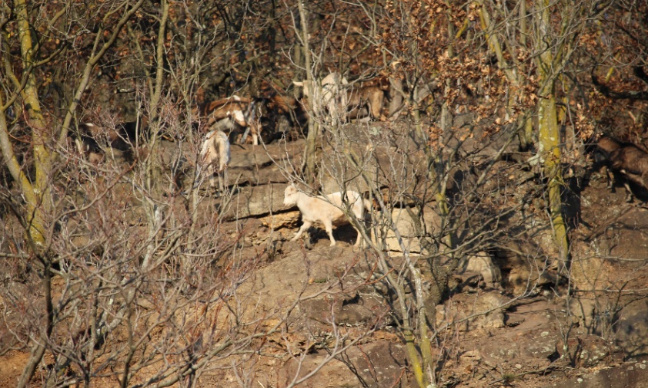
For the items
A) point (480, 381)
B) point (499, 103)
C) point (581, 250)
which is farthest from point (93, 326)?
point (581, 250)

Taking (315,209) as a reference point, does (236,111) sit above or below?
above

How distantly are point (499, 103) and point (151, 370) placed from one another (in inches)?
287

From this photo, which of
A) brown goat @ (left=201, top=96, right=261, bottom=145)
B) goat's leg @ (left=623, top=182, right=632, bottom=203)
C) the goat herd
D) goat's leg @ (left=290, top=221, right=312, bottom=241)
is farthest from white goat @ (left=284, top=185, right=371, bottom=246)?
goat's leg @ (left=623, top=182, right=632, bottom=203)

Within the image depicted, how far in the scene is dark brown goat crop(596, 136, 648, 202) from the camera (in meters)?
17.8

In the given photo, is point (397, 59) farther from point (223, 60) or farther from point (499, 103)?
point (223, 60)

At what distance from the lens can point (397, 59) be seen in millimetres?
13555

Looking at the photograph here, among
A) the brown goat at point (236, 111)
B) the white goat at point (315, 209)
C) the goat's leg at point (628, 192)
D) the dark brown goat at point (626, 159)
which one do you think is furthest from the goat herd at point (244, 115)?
the goat's leg at point (628, 192)

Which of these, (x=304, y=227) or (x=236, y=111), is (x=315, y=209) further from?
(x=236, y=111)

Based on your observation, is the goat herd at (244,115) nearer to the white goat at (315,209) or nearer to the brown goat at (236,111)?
the brown goat at (236,111)

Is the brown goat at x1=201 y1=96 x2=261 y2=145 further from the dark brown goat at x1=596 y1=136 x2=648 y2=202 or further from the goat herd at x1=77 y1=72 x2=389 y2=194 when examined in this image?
the dark brown goat at x1=596 y1=136 x2=648 y2=202

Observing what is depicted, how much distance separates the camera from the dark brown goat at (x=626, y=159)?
17.8 meters

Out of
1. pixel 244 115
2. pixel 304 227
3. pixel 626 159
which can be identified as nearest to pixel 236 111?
pixel 244 115

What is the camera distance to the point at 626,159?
59.0 ft

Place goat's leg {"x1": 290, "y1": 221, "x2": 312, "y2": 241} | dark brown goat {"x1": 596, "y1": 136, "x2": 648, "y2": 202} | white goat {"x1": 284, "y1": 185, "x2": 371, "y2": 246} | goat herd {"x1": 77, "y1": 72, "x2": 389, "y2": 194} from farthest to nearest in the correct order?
dark brown goat {"x1": 596, "y1": 136, "x2": 648, "y2": 202}, goat herd {"x1": 77, "y1": 72, "x2": 389, "y2": 194}, goat's leg {"x1": 290, "y1": 221, "x2": 312, "y2": 241}, white goat {"x1": 284, "y1": 185, "x2": 371, "y2": 246}
